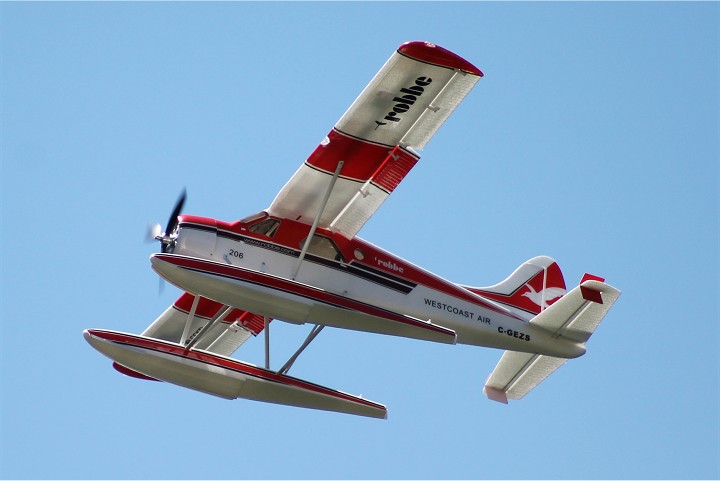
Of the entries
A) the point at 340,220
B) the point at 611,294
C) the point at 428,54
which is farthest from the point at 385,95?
the point at 611,294

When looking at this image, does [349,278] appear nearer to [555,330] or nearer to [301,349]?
[301,349]

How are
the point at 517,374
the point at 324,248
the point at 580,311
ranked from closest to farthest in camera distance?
the point at 324,248 → the point at 580,311 → the point at 517,374

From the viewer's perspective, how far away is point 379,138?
1864 cm

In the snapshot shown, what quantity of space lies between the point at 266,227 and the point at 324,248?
3.00 feet

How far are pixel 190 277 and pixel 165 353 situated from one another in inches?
85.1

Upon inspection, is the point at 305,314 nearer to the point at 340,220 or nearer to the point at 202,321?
the point at 340,220

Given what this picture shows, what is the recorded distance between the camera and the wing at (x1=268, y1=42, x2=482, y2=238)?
1759cm

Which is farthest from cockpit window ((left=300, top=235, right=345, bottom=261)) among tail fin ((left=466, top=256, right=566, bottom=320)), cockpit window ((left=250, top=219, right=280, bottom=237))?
tail fin ((left=466, top=256, right=566, bottom=320))

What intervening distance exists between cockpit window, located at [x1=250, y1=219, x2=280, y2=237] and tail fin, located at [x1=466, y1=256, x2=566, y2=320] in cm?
348

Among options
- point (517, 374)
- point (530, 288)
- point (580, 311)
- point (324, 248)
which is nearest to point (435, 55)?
point (324, 248)

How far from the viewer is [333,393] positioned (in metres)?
19.9

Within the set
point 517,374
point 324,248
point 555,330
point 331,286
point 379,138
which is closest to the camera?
point 379,138

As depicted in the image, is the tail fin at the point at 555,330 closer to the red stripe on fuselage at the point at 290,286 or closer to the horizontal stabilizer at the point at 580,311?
the horizontal stabilizer at the point at 580,311

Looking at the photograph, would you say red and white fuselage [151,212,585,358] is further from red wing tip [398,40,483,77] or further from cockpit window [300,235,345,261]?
red wing tip [398,40,483,77]
